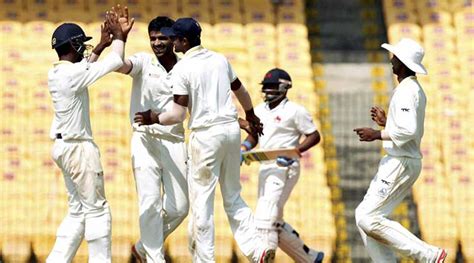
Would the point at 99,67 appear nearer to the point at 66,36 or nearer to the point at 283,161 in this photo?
the point at 66,36

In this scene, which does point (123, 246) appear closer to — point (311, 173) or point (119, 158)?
point (119, 158)

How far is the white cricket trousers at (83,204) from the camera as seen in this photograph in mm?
11812

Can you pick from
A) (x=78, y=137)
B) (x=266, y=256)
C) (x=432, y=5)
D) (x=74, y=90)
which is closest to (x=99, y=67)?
(x=74, y=90)

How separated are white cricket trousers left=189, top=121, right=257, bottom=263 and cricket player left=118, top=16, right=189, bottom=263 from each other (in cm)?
45

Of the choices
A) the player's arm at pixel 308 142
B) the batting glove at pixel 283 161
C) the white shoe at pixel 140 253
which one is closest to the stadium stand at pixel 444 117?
the player's arm at pixel 308 142

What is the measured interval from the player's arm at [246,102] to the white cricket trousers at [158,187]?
2.26 ft

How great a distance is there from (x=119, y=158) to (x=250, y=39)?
2.99m

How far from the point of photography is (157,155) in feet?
39.9

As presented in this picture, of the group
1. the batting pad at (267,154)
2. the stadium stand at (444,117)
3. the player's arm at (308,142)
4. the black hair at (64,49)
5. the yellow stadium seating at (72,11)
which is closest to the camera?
the black hair at (64,49)

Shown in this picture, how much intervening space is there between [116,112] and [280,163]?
4.11 m

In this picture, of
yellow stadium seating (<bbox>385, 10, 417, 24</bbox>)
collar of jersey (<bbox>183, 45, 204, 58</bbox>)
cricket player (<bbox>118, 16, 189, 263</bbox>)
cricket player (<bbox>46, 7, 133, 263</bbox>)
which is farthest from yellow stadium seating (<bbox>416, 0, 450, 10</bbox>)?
cricket player (<bbox>46, 7, 133, 263</bbox>)

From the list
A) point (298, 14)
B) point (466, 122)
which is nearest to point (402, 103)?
point (466, 122)

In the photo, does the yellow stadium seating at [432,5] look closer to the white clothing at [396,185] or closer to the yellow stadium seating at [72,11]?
the yellow stadium seating at [72,11]

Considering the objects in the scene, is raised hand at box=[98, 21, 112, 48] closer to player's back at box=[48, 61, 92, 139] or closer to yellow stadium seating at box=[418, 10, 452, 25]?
player's back at box=[48, 61, 92, 139]
